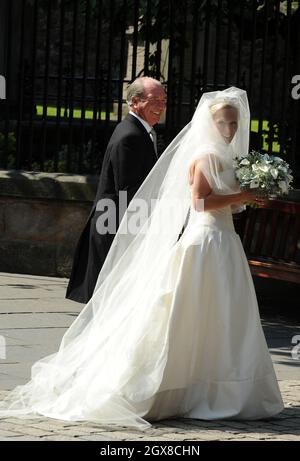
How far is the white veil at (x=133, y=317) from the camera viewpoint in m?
6.10

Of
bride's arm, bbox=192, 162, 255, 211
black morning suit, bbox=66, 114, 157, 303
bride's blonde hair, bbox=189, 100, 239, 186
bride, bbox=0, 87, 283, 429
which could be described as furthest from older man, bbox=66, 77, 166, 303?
bride's arm, bbox=192, 162, 255, 211

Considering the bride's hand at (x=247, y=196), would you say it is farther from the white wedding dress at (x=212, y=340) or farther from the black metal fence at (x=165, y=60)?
the black metal fence at (x=165, y=60)

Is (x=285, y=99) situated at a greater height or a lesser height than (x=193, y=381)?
greater

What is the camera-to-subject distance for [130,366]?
6.16 m

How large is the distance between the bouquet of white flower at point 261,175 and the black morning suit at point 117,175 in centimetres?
103

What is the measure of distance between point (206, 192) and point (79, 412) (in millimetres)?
1429

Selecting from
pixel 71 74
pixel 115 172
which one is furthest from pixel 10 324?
pixel 71 74

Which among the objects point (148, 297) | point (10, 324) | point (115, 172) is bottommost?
point (10, 324)

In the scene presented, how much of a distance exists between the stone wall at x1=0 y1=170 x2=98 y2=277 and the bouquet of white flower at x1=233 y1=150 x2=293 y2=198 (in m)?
4.53

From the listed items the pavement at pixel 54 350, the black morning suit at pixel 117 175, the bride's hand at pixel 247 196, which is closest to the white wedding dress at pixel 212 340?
the pavement at pixel 54 350

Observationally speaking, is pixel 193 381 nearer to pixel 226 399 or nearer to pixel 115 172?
pixel 226 399

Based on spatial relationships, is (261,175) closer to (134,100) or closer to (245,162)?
(245,162)

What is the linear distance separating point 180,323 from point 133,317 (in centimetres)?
28
